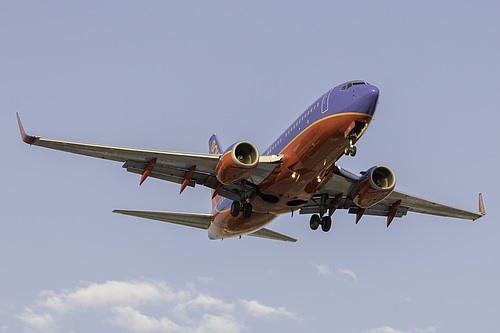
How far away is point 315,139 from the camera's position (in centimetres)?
2719

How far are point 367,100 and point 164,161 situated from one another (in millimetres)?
9485

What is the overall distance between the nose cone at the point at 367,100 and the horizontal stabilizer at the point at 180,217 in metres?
12.8

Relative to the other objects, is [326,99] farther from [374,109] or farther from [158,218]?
[158,218]

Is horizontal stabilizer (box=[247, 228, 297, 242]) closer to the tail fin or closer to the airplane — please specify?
the airplane

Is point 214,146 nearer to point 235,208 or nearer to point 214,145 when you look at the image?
point 214,145

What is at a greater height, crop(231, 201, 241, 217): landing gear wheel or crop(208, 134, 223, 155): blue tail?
crop(208, 134, 223, 155): blue tail

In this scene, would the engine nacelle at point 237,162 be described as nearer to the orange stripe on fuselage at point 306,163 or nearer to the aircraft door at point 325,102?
the orange stripe on fuselage at point 306,163

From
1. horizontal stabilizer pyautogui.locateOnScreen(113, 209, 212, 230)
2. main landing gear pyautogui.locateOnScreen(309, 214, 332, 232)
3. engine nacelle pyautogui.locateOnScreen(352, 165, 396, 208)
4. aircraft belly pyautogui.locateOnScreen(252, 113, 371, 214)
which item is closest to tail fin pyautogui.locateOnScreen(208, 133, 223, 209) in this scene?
horizontal stabilizer pyautogui.locateOnScreen(113, 209, 212, 230)

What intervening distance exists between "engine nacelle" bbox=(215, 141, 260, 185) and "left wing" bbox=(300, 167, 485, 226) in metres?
5.78

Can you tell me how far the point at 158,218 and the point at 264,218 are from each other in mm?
5806

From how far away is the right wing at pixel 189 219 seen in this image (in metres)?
33.6

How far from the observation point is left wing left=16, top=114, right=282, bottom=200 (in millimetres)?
27766

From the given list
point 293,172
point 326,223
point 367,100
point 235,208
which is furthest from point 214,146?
point 367,100

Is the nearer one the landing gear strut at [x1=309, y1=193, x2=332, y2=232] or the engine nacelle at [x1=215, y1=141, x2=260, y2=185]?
the engine nacelle at [x1=215, y1=141, x2=260, y2=185]
